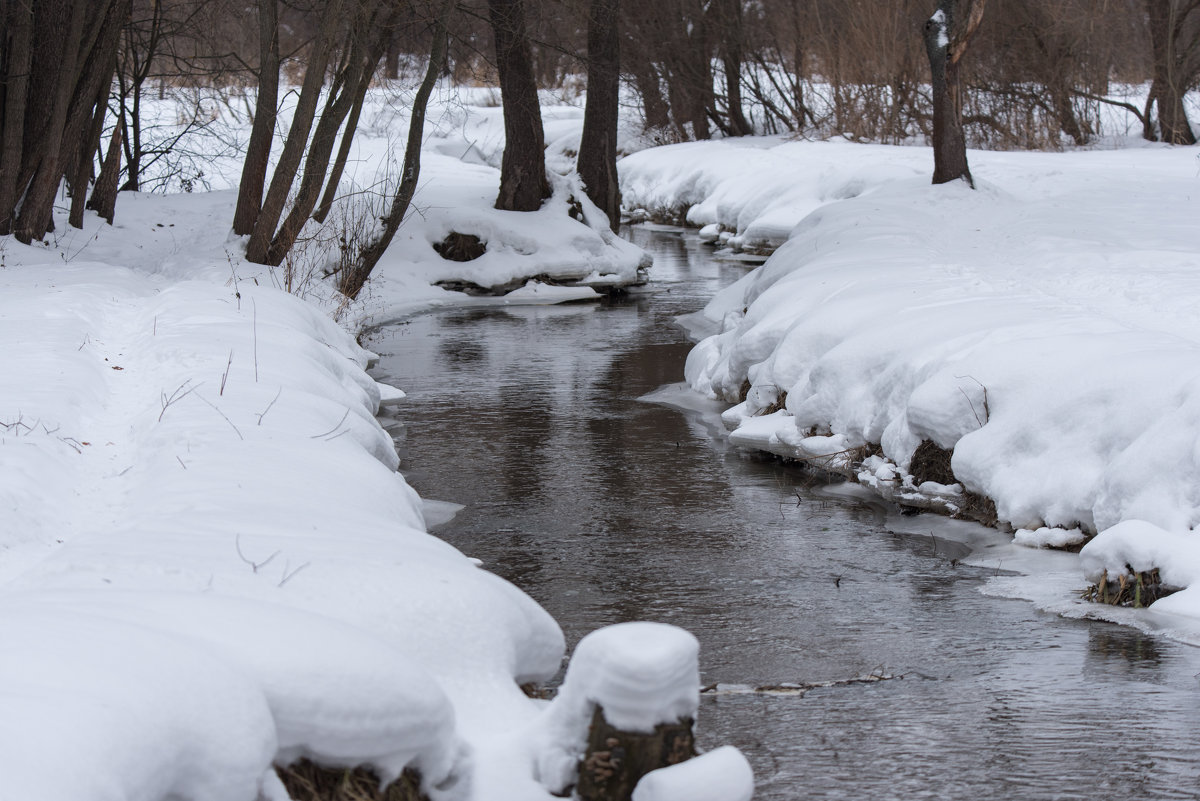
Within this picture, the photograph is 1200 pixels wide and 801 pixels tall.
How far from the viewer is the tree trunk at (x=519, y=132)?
17.5 metres

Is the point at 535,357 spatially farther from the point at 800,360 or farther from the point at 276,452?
the point at 276,452

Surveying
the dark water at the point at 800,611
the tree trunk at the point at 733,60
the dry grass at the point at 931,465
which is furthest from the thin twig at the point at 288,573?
the tree trunk at the point at 733,60

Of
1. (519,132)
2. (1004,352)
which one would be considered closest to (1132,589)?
(1004,352)

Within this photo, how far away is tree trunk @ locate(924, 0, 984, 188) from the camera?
46.6 feet

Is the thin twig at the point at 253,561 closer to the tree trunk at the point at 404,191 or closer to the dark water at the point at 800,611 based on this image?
the dark water at the point at 800,611

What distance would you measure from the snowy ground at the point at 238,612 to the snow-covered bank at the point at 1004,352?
3093mm

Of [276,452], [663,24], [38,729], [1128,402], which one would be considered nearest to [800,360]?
[1128,402]

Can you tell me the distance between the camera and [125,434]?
228 inches

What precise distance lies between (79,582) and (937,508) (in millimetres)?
5161

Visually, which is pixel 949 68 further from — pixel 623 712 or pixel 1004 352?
pixel 623 712

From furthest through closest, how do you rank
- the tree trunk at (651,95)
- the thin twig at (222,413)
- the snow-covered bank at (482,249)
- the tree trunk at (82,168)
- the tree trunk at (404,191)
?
the tree trunk at (651,95)
the snow-covered bank at (482,249)
the tree trunk at (404,191)
the tree trunk at (82,168)
the thin twig at (222,413)

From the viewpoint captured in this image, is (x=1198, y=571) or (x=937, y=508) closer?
(x=1198, y=571)

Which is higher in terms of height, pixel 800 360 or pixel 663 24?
pixel 663 24

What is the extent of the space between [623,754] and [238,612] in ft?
3.44
